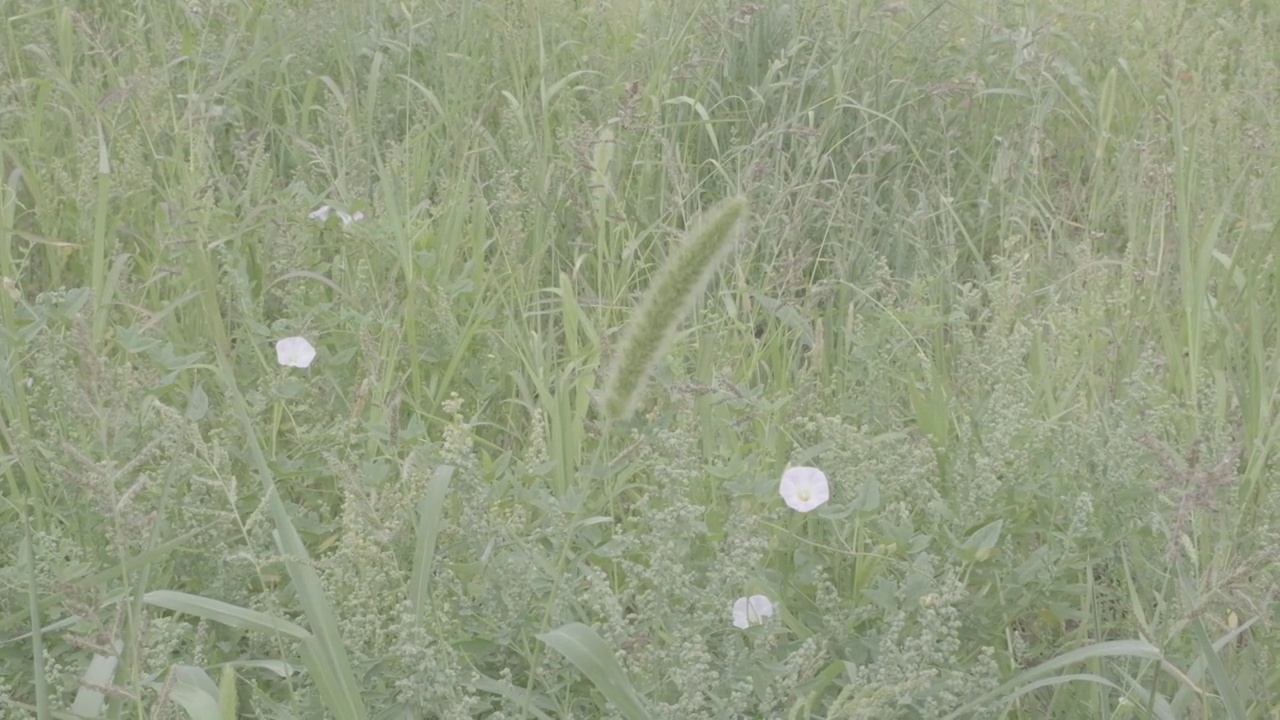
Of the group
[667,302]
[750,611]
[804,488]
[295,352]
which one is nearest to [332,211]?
[295,352]

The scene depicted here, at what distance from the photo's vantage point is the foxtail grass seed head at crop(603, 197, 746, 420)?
4.32ft

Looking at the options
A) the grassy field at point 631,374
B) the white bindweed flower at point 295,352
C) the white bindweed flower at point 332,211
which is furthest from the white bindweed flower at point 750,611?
the white bindweed flower at point 332,211

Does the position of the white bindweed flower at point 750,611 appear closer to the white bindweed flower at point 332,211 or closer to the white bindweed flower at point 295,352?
the white bindweed flower at point 295,352

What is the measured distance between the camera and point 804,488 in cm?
188

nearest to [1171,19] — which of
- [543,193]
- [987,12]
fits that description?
[987,12]

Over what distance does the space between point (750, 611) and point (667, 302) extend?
1.55 feet

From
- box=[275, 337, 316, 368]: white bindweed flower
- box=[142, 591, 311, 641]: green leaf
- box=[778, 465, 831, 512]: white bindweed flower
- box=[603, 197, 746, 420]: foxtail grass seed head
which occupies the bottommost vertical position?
box=[275, 337, 316, 368]: white bindweed flower

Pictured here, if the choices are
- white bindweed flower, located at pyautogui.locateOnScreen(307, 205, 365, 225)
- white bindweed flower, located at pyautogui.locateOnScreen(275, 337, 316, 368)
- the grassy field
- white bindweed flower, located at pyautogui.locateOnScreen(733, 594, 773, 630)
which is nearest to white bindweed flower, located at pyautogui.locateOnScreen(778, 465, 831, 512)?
the grassy field

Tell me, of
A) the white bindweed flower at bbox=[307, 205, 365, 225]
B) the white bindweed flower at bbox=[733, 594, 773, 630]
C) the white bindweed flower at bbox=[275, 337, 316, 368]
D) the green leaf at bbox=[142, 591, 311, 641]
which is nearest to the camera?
the green leaf at bbox=[142, 591, 311, 641]

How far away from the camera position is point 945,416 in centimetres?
205

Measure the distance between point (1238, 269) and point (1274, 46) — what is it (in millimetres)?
1580

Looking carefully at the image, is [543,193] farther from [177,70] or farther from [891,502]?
[891,502]

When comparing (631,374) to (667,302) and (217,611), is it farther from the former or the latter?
(217,611)

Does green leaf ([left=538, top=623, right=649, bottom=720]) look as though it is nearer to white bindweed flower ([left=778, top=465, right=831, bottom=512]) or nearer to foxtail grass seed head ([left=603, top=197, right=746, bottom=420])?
foxtail grass seed head ([left=603, top=197, right=746, bottom=420])
